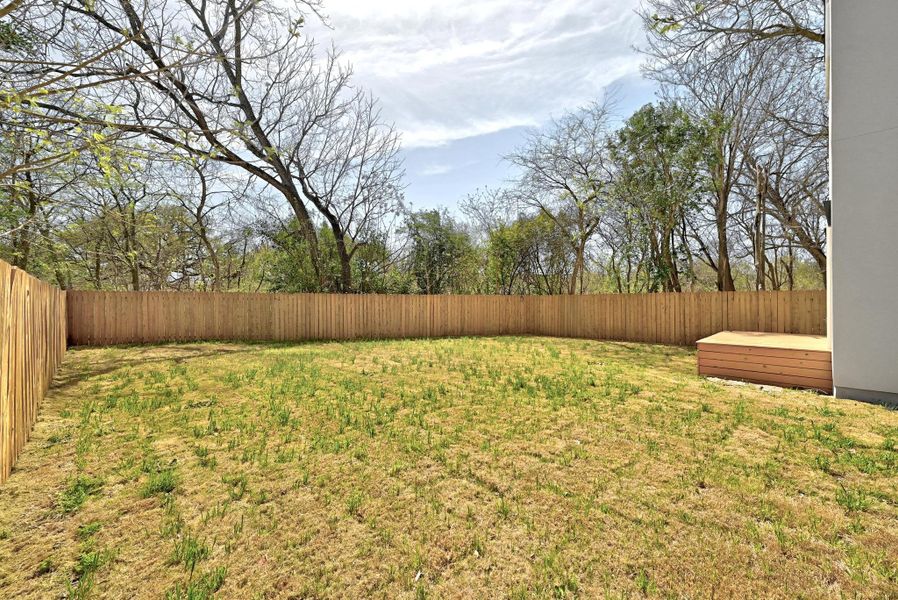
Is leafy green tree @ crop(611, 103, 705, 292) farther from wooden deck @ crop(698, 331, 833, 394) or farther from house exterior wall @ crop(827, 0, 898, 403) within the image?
house exterior wall @ crop(827, 0, 898, 403)

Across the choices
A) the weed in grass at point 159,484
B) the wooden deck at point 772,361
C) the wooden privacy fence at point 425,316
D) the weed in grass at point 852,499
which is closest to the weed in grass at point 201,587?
the weed in grass at point 159,484

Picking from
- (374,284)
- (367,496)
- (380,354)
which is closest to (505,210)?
(374,284)

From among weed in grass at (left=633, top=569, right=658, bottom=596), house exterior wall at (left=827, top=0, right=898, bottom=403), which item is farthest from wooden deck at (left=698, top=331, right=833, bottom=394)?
weed in grass at (left=633, top=569, right=658, bottom=596)

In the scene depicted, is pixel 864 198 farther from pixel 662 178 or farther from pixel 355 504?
pixel 662 178

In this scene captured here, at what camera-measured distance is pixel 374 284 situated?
470 inches

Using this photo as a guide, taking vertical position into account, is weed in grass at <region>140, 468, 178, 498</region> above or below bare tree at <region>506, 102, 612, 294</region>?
below

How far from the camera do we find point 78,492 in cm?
200

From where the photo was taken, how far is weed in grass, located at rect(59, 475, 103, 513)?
1881 millimetres

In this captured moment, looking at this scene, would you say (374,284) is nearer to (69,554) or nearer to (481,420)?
(481,420)

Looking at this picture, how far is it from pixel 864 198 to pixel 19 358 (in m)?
7.67

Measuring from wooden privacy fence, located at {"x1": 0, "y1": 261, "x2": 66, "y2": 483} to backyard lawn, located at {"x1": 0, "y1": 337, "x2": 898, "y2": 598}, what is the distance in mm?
174

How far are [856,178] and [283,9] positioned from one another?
23.7 feet

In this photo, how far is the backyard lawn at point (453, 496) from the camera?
144 cm

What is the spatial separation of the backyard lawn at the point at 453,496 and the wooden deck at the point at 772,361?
2.23 feet
